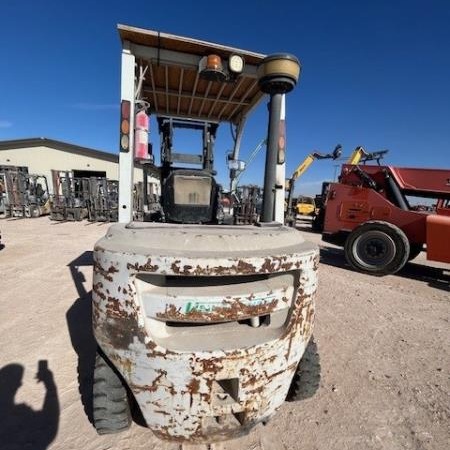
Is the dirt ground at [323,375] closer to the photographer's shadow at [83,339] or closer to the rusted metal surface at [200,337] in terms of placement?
the photographer's shadow at [83,339]

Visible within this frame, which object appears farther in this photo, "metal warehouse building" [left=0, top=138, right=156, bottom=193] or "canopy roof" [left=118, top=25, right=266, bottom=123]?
"metal warehouse building" [left=0, top=138, right=156, bottom=193]

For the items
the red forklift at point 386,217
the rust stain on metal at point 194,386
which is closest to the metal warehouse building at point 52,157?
the red forklift at point 386,217

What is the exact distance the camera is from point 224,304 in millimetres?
1368

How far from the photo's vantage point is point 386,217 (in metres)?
6.59

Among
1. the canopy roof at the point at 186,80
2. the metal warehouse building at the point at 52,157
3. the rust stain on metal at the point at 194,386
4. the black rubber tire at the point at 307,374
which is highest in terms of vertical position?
the metal warehouse building at the point at 52,157

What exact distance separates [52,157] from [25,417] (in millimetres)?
23554

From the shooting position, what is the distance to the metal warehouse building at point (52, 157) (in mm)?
20609

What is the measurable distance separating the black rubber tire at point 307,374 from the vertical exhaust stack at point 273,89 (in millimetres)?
1029

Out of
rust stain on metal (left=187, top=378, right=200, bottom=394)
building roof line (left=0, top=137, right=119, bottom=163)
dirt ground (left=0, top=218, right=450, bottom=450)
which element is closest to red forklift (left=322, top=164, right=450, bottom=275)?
dirt ground (left=0, top=218, right=450, bottom=450)

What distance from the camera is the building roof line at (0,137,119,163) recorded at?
20.5 metres

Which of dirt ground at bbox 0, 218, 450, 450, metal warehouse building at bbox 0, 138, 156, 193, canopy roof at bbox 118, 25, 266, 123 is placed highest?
metal warehouse building at bbox 0, 138, 156, 193

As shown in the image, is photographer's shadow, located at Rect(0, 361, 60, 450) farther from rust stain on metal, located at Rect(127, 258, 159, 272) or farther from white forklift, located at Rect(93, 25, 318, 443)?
rust stain on metal, located at Rect(127, 258, 159, 272)

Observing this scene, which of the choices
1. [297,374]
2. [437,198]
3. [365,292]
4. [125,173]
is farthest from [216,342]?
[437,198]

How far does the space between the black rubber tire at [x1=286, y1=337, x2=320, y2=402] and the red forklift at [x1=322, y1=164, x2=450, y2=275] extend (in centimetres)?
499
